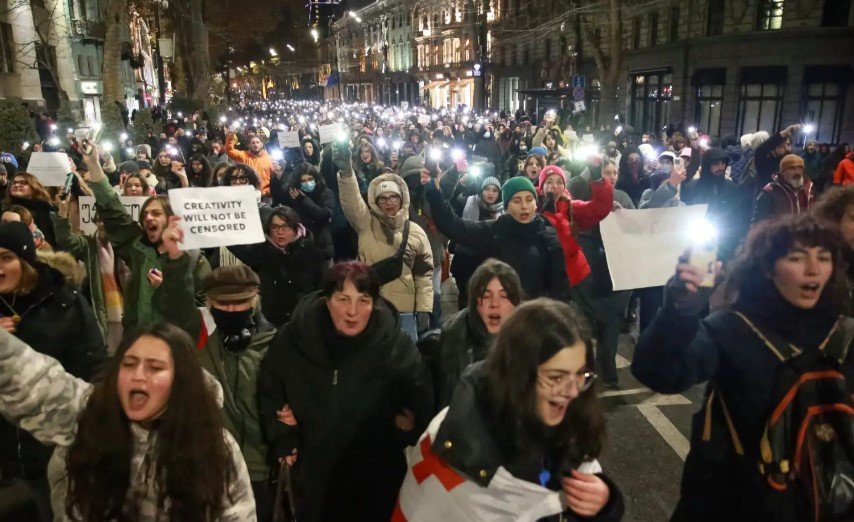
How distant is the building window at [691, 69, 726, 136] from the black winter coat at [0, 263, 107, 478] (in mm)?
28432

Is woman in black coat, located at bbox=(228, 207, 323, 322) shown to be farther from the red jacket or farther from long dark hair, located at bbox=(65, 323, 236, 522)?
long dark hair, located at bbox=(65, 323, 236, 522)

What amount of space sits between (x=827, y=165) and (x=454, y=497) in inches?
489

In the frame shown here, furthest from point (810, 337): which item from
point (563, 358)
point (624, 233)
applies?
point (624, 233)

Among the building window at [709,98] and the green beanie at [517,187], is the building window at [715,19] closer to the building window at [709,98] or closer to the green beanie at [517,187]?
the building window at [709,98]

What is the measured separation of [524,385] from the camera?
199 cm

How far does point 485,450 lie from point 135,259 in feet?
9.18

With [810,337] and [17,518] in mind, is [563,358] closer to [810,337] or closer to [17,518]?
[810,337]

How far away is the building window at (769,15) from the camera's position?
24484 mm

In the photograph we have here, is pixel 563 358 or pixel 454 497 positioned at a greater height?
pixel 563 358

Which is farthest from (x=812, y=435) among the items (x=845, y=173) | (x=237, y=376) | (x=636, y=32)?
(x=636, y=32)

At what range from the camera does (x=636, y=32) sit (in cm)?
3431

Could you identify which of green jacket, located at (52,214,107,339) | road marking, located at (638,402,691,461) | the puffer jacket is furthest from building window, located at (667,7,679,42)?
the puffer jacket

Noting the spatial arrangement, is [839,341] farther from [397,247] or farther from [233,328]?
[397,247]

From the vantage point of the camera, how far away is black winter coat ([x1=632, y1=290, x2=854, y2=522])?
2.13 metres
